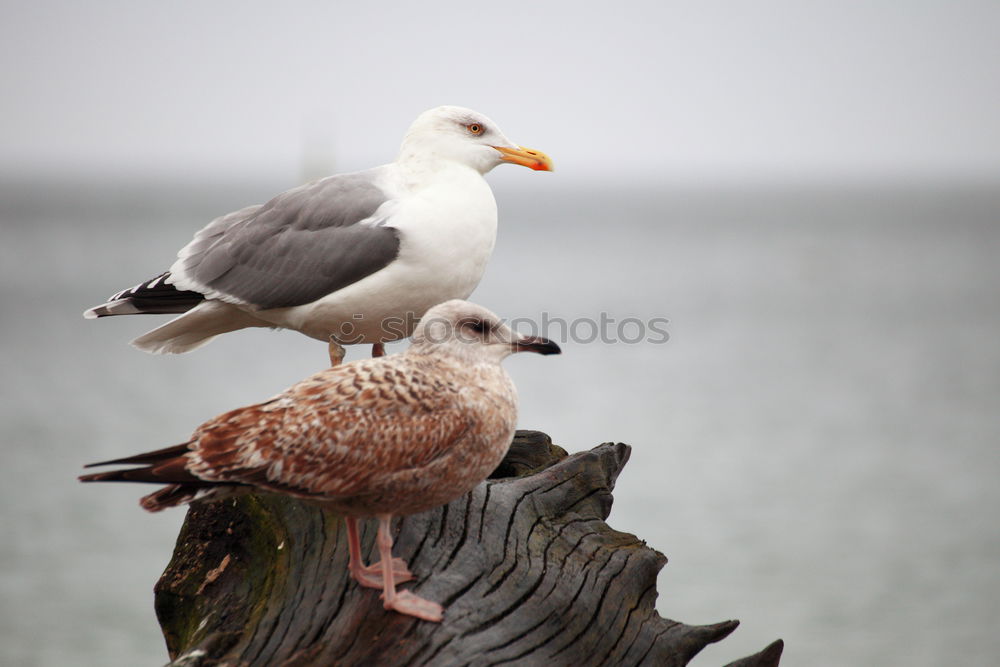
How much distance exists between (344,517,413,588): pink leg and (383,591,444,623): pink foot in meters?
0.13

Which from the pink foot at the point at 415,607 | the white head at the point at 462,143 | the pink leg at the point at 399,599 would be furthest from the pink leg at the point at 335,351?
the pink foot at the point at 415,607

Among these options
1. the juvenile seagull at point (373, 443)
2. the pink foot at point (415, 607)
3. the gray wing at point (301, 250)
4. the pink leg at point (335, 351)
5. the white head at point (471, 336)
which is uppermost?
the gray wing at point (301, 250)

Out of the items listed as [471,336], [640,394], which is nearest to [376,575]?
[471,336]

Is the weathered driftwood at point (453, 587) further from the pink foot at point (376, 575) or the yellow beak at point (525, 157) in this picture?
the yellow beak at point (525, 157)

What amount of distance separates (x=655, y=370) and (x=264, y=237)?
25670mm

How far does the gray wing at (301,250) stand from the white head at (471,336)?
113 centimetres

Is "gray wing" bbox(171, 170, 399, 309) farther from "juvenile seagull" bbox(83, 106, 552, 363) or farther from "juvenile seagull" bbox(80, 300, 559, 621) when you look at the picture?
"juvenile seagull" bbox(80, 300, 559, 621)

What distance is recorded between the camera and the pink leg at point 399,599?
10.8ft

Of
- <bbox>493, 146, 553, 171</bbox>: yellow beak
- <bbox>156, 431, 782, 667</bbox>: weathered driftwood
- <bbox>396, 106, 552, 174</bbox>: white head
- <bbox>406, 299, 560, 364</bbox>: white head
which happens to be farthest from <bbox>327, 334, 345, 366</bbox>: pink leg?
<bbox>406, 299, 560, 364</bbox>: white head

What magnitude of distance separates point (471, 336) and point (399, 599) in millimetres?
960

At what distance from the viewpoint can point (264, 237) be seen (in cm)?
502

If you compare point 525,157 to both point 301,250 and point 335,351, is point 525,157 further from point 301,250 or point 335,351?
point 335,351

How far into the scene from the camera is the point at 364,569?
3.55m

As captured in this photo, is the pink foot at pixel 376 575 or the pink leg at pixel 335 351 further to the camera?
the pink leg at pixel 335 351
